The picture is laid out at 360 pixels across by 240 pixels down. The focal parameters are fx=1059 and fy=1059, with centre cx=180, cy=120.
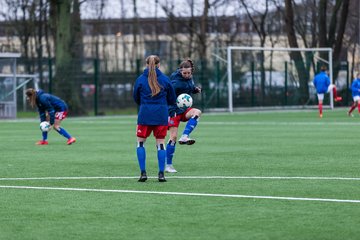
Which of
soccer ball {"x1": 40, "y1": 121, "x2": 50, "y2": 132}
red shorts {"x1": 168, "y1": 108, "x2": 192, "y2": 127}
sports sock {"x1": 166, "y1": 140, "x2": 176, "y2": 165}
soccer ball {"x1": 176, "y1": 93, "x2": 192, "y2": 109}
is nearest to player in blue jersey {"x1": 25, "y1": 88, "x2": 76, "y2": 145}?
soccer ball {"x1": 40, "y1": 121, "x2": 50, "y2": 132}

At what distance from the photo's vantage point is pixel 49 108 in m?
24.7

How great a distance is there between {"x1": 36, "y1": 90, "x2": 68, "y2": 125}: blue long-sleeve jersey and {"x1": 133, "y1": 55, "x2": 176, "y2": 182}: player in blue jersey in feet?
32.9

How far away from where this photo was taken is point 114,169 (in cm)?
1712

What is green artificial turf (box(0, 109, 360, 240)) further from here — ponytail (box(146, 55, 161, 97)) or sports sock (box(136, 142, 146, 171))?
ponytail (box(146, 55, 161, 97))

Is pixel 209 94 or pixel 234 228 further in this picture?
pixel 209 94

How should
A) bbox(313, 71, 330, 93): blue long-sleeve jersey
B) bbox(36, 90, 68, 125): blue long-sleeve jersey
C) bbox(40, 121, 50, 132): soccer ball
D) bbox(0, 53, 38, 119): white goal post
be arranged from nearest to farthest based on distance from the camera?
bbox(40, 121, 50, 132): soccer ball, bbox(36, 90, 68, 125): blue long-sleeve jersey, bbox(313, 71, 330, 93): blue long-sleeve jersey, bbox(0, 53, 38, 119): white goal post

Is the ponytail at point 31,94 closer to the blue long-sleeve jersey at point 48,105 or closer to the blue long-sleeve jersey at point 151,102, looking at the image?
the blue long-sleeve jersey at point 48,105

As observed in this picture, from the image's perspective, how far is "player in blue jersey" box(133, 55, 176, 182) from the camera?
14.6 m

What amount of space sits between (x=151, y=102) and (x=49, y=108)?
34.1 ft

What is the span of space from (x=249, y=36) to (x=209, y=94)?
2962cm

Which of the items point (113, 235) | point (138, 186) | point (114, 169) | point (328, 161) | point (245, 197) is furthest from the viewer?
point (328, 161)

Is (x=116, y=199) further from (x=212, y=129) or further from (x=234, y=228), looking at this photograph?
(x=212, y=129)

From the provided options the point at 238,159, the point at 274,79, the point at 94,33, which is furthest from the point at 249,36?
the point at 238,159

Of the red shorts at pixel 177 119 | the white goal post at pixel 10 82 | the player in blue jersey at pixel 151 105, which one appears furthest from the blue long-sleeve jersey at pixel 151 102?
the white goal post at pixel 10 82
